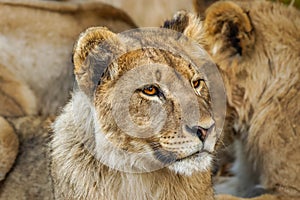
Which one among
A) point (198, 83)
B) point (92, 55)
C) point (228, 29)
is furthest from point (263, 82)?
point (92, 55)

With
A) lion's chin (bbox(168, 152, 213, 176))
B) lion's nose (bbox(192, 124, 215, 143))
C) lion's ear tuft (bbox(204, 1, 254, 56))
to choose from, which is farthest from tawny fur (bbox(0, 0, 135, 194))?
lion's nose (bbox(192, 124, 215, 143))

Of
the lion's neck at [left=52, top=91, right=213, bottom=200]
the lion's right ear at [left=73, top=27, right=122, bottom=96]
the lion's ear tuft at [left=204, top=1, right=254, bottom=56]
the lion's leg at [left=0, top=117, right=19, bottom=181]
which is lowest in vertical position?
the lion's neck at [left=52, top=91, right=213, bottom=200]

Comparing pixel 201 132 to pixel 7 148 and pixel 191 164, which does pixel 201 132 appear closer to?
pixel 191 164

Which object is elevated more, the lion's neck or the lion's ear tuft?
the lion's ear tuft

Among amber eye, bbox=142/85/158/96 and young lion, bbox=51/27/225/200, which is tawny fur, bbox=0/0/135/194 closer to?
young lion, bbox=51/27/225/200

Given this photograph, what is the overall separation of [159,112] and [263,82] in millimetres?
1402

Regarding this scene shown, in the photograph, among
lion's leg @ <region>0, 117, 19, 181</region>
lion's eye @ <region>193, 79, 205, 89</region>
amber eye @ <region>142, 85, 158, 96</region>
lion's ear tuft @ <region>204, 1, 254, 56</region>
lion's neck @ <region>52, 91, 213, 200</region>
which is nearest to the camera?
amber eye @ <region>142, 85, 158, 96</region>

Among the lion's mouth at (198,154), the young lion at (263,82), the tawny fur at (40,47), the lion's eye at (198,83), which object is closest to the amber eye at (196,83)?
the lion's eye at (198,83)

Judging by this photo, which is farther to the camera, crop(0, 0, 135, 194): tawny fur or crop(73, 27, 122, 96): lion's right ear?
crop(0, 0, 135, 194): tawny fur

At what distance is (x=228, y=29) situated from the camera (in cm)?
443

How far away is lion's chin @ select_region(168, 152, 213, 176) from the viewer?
3.30 meters

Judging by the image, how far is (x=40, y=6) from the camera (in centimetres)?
541

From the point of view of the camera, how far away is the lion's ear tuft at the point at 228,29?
14.3ft

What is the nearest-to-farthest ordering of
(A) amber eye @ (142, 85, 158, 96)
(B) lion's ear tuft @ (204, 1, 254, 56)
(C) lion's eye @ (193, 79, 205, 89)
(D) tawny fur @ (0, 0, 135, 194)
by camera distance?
(A) amber eye @ (142, 85, 158, 96)
(C) lion's eye @ (193, 79, 205, 89)
(B) lion's ear tuft @ (204, 1, 254, 56)
(D) tawny fur @ (0, 0, 135, 194)
